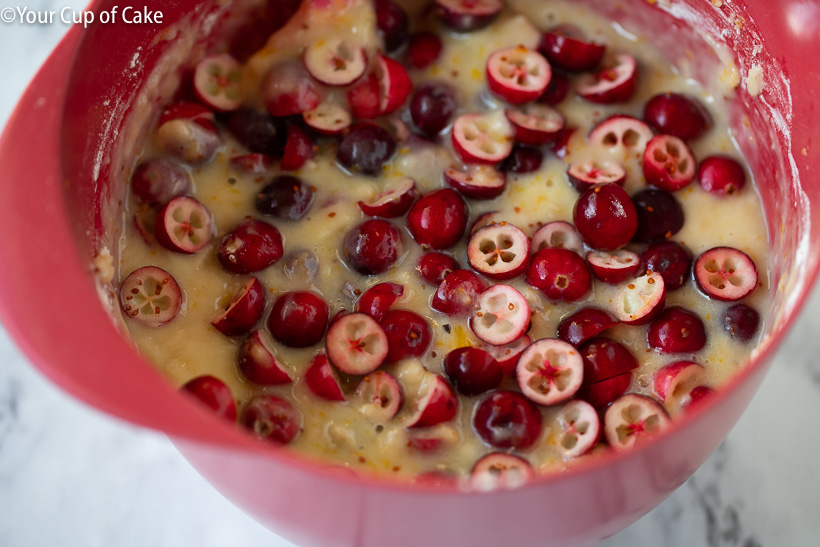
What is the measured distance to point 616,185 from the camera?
4.46 ft

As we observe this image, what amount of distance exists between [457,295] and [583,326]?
0.20 m

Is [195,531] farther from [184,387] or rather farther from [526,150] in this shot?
[526,150]

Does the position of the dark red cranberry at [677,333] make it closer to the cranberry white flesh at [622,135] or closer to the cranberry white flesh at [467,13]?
the cranberry white flesh at [622,135]

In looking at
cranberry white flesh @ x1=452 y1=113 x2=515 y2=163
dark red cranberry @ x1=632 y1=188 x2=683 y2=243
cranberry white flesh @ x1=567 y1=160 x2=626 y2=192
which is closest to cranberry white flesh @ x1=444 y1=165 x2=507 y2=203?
cranberry white flesh @ x1=452 y1=113 x2=515 y2=163

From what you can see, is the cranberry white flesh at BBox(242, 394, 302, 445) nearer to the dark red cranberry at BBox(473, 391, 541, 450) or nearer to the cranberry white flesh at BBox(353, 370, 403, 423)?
the cranberry white flesh at BBox(353, 370, 403, 423)

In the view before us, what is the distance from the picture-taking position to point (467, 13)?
61.3 inches

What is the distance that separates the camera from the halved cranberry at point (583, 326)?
4.17 feet

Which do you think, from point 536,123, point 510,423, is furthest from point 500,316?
point 536,123

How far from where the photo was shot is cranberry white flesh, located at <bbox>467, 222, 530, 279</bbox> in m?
1.32

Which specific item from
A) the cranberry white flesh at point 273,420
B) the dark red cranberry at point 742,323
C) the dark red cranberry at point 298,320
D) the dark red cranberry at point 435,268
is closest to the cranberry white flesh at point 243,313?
the dark red cranberry at point 298,320

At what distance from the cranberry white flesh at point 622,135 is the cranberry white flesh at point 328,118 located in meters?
0.44

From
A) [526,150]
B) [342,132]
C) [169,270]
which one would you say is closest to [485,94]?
[526,150]

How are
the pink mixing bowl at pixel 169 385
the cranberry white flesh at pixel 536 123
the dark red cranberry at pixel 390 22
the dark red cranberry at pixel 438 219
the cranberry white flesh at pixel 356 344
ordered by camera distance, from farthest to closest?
the dark red cranberry at pixel 390 22 → the cranberry white flesh at pixel 536 123 → the dark red cranberry at pixel 438 219 → the cranberry white flesh at pixel 356 344 → the pink mixing bowl at pixel 169 385

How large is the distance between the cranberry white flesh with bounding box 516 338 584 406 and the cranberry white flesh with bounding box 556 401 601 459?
0.02 metres
